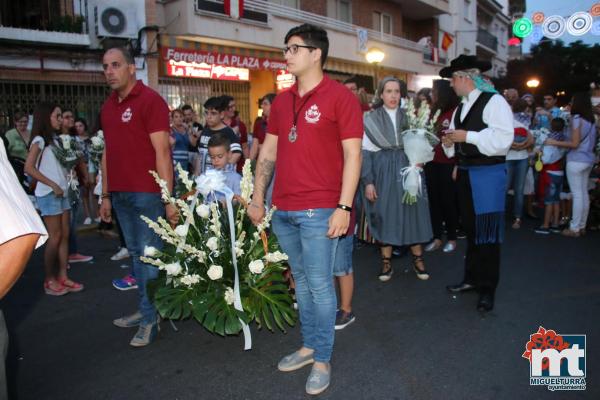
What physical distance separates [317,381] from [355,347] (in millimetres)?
705

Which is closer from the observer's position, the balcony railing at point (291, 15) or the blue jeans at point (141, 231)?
the blue jeans at point (141, 231)

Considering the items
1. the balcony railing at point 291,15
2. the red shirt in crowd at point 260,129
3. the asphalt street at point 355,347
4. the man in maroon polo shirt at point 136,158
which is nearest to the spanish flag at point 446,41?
the balcony railing at point 291,15

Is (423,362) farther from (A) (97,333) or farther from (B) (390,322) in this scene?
(A) (97,333)

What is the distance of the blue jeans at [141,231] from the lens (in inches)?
147

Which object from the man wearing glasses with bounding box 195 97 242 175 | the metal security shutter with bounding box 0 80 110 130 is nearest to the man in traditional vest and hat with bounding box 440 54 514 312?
the man wearing glasses with bounding box 195 97 242 175

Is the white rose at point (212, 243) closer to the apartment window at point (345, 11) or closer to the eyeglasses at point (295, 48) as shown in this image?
the eyeglasses at point (295, 48)

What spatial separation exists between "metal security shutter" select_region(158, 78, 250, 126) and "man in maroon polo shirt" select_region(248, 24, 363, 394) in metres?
11.7

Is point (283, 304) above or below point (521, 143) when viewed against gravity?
below

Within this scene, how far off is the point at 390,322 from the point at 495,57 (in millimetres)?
39146

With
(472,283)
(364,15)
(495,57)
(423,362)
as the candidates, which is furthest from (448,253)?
(495,57)

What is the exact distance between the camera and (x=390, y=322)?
415cm

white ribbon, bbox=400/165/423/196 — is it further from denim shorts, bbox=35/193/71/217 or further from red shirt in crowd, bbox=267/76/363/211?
denim shorts, bbox=35/193/71/217

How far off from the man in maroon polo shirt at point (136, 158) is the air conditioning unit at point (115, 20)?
9.45 metres

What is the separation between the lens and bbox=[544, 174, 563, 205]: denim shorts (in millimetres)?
7703
